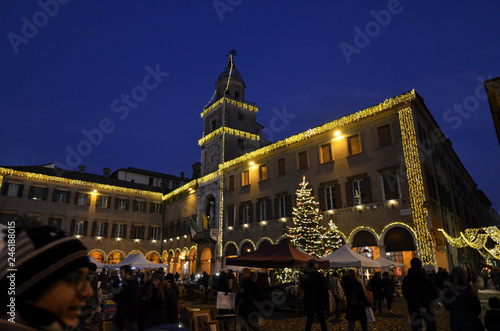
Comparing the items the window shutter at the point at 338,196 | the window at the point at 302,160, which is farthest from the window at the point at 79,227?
the window shutter at the point at 338,196

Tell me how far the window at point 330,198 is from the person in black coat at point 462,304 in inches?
698

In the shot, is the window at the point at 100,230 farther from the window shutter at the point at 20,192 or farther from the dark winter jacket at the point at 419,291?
the dark winter jacket at the point at 419,291

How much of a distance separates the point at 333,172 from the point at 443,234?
7.50 m

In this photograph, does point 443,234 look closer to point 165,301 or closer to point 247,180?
point 247,180

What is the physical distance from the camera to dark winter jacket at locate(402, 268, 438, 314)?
21.3 ft

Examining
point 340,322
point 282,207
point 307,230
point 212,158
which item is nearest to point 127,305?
point 340,322

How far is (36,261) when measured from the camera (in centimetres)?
143

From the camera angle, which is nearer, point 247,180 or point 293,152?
point 293,152

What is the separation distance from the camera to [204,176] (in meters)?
35.2

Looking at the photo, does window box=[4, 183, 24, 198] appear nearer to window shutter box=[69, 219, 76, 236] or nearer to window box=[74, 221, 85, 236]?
window shutter box=[69, 219, 76, 236]

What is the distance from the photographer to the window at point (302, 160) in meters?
25.3

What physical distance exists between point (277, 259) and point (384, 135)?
1290 centimetres

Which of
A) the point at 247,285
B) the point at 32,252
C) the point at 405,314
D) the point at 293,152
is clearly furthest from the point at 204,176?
the point at 32,252

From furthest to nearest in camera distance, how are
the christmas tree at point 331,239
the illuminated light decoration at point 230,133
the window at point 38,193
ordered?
the window at point 38,193
the illuminated light decoration at point 230,133
the christmas tree at point 331,239
